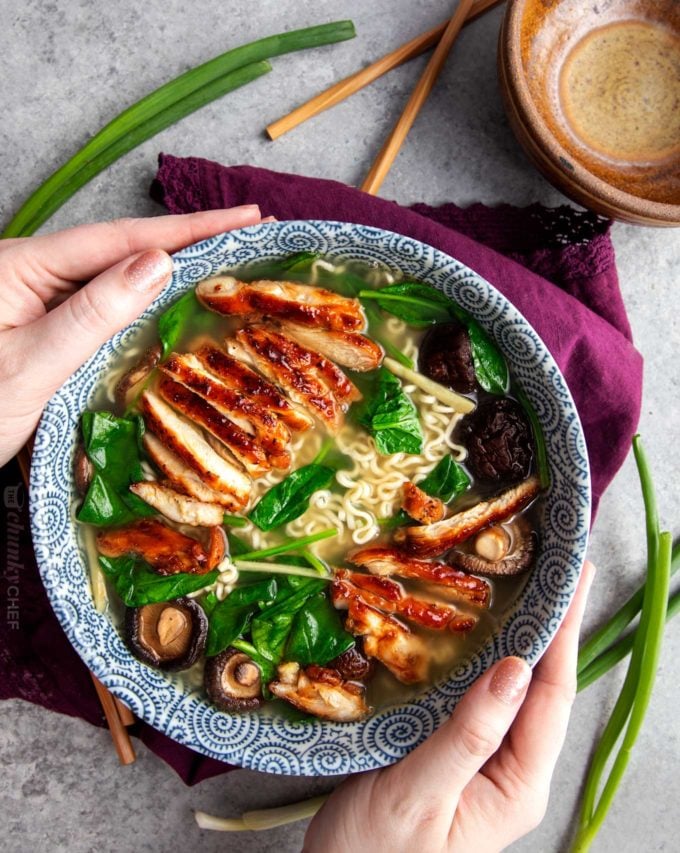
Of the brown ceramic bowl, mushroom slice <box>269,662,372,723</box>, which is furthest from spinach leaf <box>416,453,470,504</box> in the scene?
the brown ceramic bowl

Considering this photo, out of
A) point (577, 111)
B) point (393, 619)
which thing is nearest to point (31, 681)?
point (393, 619)

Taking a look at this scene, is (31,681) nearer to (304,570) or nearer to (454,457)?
(304,570)

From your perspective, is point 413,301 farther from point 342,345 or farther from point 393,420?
point 393,420

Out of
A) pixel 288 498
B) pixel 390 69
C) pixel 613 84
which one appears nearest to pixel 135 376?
pixel 288 498

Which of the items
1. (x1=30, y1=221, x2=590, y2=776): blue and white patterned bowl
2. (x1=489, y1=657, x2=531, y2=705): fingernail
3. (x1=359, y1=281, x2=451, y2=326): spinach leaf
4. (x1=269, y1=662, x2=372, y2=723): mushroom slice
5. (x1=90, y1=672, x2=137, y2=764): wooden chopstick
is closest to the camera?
(x1=489, y1=657, x2=531, y2=705): fingernail

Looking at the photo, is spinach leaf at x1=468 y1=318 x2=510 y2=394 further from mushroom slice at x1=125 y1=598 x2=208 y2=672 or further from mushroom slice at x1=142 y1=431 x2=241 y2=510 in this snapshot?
mushroom slice at x1=125 y1=598 x2=208 y2=672

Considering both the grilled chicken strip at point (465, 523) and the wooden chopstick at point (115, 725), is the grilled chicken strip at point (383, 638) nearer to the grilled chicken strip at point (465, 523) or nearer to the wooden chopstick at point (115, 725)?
the grilled chicken strip at point (465, 523)
